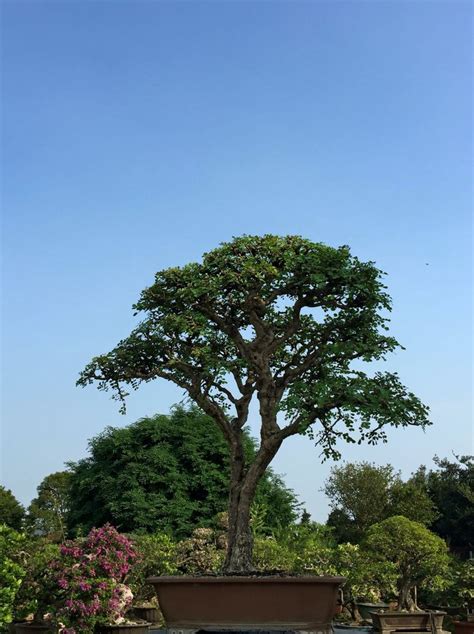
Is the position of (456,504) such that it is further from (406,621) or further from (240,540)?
(240,540)

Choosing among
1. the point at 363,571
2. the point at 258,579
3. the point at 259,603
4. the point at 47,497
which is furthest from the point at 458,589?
the point at 47,497

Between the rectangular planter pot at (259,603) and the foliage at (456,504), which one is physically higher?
the foliage at (456,504)

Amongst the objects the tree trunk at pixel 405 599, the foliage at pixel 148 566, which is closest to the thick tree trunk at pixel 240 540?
the foliage at pixel 148 566

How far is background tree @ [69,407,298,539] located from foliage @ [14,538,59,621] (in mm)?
10525

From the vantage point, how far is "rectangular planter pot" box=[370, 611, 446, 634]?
1136 cm

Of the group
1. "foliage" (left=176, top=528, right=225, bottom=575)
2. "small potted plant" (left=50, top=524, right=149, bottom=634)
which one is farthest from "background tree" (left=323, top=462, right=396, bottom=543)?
"small potted plant" (left=50, top=524, right=149, bottom=634)

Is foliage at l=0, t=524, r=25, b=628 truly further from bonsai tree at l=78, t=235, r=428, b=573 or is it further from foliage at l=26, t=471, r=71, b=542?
foliage at l=26, t=471, r=71, b=542

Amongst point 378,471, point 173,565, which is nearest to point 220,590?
point 173,565

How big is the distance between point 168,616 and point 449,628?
30.6 feet

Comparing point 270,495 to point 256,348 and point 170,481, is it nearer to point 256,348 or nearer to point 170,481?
point 170,481

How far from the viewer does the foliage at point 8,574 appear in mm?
8008

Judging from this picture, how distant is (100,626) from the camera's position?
8789 millimetres

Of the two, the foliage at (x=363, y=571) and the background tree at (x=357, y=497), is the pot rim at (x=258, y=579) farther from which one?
the background tree at (x=357, y=497)

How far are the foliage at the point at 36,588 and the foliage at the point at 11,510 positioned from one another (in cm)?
2709
